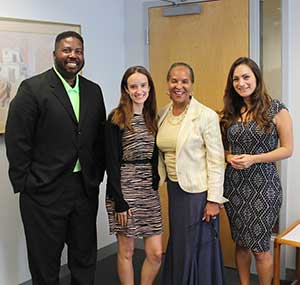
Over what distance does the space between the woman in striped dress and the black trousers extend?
0.54 ft

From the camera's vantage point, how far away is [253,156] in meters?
2.46

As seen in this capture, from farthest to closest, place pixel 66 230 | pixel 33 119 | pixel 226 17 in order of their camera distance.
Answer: pixel 226 17
pixel 66 230
pixel 33 119

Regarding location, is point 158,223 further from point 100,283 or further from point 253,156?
point 100,283

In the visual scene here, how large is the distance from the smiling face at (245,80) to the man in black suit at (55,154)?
0.82m

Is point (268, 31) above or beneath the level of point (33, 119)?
above

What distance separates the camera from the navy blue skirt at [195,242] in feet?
8.36

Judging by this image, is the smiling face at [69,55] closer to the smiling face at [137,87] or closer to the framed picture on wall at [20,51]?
Answer: the smiling face at [137,87]

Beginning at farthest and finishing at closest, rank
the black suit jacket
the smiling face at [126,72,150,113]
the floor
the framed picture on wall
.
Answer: the floor
the framed picture on wall
the smiling face at [126,72,150,113]
the black suit jacket

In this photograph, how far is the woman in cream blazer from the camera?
249 cm

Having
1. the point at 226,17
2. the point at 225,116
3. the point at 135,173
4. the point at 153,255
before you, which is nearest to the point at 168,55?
the point at 226,17

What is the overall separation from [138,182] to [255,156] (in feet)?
2.18

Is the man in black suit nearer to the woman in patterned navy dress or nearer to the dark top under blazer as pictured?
the dark top under blazer

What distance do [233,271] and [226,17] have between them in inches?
75.2

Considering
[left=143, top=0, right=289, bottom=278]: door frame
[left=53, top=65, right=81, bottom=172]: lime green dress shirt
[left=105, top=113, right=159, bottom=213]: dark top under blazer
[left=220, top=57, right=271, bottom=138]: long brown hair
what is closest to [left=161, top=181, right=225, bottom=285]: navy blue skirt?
[left=105, top=113, right=159, bottom=213]: dark top under blazer
